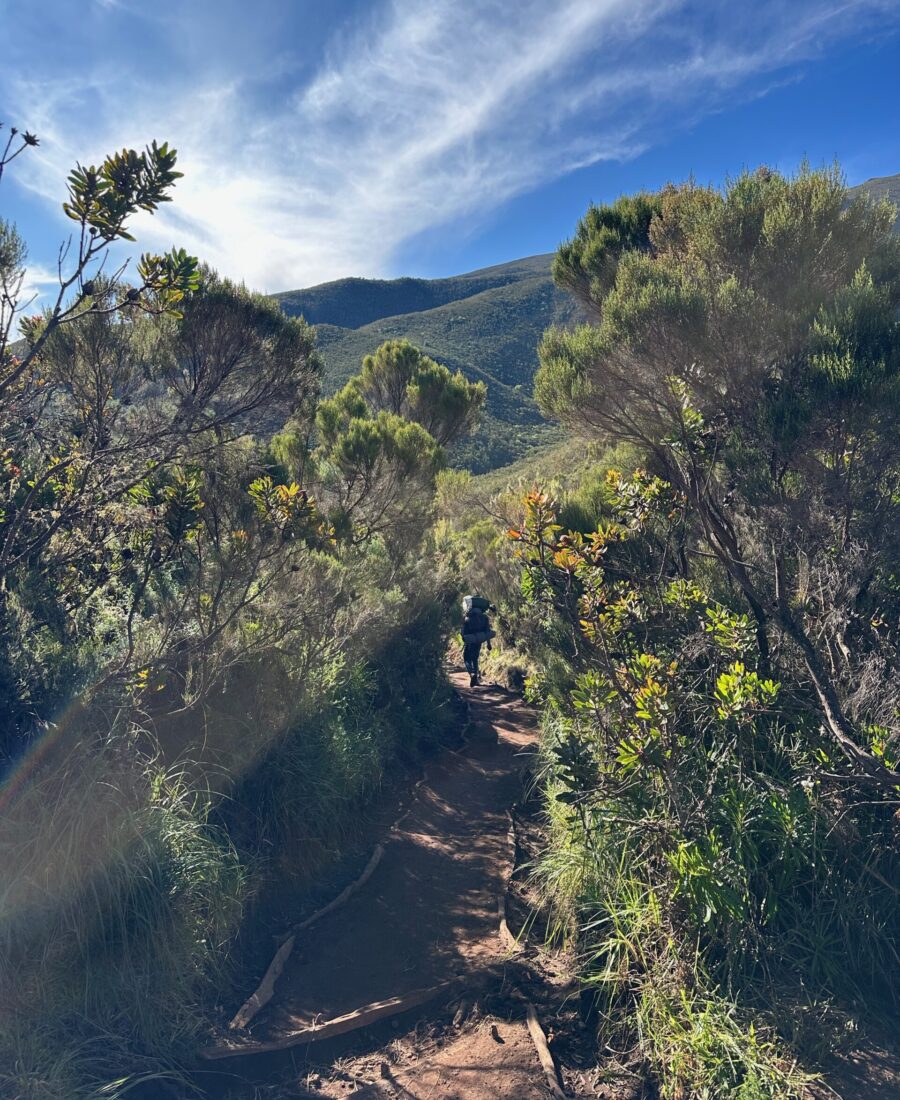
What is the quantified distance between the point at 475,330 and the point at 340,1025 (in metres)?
46.3

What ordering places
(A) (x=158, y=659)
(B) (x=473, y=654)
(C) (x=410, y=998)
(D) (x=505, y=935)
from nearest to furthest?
(C) (x=410, y=998) < (D) (x=505, y=935) < (A) (x=158, y=659) < (B) (x=473, y=654)

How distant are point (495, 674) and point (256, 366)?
641 cm

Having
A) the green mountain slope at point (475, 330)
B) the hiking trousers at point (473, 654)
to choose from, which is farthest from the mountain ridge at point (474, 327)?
the hiking trousers at point (473, 654)

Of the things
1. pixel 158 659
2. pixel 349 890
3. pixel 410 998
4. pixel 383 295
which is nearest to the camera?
pixel 410 998

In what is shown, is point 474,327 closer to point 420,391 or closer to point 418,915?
point 420,391

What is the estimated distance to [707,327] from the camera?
181 inches

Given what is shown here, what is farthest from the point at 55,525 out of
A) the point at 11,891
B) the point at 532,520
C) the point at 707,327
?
the point at 707,327

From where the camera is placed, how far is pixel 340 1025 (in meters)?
3.42

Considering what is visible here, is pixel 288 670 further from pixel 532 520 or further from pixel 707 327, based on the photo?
pixel 707 327

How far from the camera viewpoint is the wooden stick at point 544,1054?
2.96m

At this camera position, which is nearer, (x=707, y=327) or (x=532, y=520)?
(x=532, y=520)

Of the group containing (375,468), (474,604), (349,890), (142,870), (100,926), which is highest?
(375,468)

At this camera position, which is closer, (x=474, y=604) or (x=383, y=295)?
(x=474, y=604)

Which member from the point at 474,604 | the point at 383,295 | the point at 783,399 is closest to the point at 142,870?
the point at 783,399
